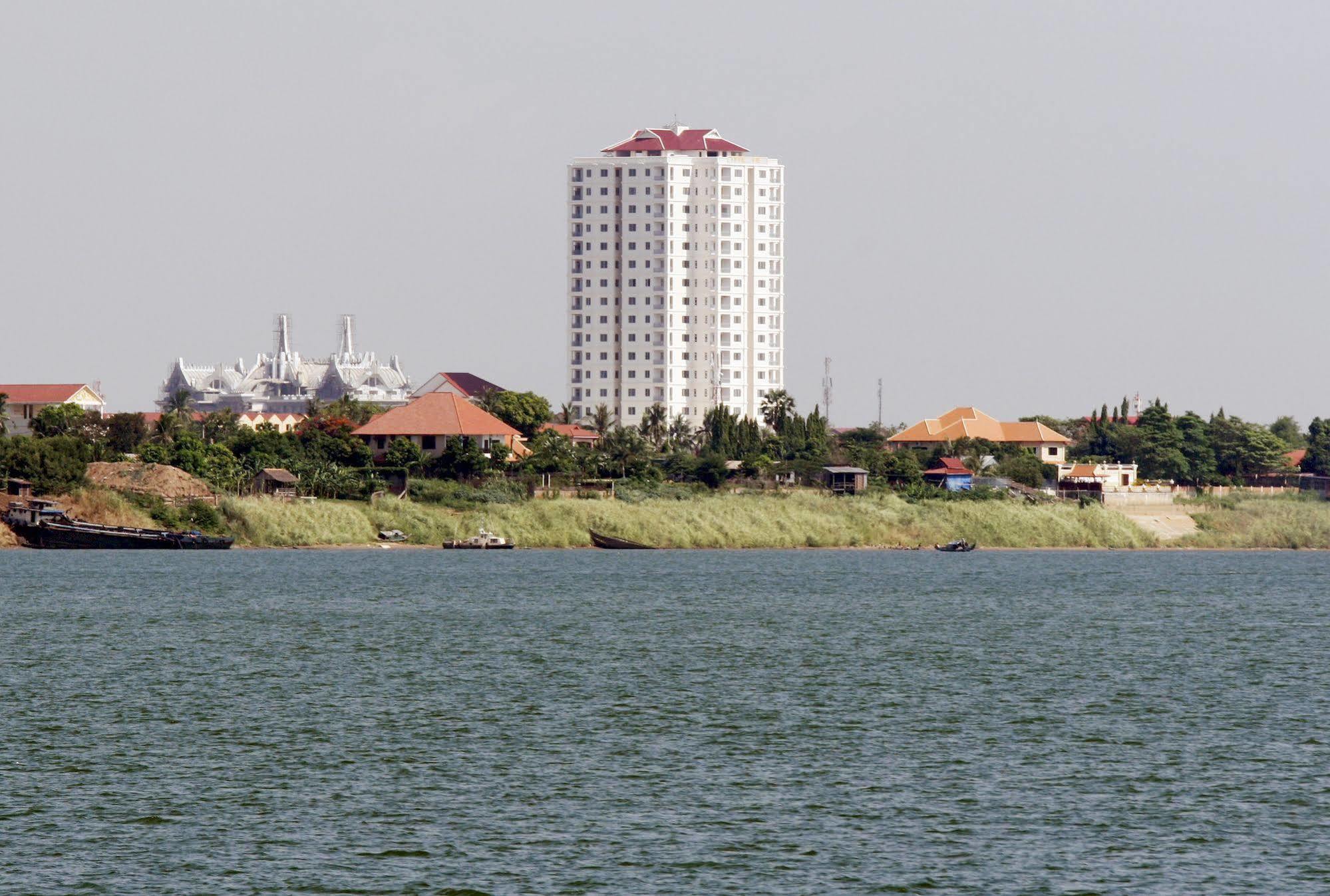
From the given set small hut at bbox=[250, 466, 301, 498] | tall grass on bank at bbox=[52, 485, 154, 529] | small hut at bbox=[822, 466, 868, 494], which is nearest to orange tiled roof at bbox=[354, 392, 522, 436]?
small hut at bbox=[250, 466, 301, 498]

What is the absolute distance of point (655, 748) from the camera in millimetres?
43625

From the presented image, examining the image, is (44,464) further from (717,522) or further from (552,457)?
(717,522)

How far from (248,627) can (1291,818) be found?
171ft

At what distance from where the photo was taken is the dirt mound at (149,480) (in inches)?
5551

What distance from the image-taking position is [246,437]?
157250 millimetres

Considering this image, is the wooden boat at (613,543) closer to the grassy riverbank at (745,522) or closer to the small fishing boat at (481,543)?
the grassy riverbank at (745,522)

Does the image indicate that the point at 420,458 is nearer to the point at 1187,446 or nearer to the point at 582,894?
the point at 1187,446

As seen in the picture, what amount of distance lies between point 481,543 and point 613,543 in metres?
12.0

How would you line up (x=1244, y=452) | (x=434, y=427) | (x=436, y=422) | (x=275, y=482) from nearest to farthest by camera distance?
(x=275, y=482), (x=434, y=427), (x=436, y=422), (x=1244, y=452)

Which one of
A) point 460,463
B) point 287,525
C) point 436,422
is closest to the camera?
point 287,525

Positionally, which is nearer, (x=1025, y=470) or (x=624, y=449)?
(x=624, y=449)

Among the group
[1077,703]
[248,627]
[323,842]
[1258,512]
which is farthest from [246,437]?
[323,842]

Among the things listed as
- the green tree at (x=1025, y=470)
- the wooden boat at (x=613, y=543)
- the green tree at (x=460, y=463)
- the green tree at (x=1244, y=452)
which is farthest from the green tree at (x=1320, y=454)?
the green tree at (x=460, y=463)

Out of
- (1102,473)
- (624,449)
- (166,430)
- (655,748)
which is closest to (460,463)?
(624,449)
